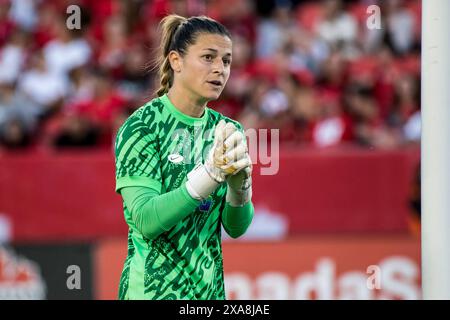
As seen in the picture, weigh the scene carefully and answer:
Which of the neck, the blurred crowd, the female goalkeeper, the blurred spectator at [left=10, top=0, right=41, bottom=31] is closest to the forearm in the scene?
the female goalkeeper

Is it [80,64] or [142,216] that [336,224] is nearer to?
[80,64]

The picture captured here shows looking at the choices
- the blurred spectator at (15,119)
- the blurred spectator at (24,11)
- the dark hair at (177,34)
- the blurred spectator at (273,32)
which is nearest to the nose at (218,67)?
the dark hair at (177,34)

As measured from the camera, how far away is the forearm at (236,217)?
13.2 feet

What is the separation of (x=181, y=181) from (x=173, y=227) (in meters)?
0.18

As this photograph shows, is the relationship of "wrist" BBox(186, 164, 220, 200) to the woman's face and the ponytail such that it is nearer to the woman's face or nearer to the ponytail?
the woman's face

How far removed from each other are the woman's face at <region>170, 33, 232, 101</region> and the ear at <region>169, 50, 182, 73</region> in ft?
0.10

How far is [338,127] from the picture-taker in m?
9.91

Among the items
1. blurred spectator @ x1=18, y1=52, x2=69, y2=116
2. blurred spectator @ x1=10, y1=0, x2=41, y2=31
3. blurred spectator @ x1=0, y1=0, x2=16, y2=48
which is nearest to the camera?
blurred spectator @ x1=18, y1=52, x2=69, y2=116

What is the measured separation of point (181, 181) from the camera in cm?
394

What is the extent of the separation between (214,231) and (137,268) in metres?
0.34

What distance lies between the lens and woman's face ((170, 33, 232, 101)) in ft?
13.0

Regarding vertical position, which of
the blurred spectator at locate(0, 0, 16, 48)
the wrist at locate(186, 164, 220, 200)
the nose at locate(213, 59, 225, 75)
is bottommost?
the wrist at locate(186, 164, 220, 200)

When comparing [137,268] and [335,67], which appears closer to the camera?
[137,268]
